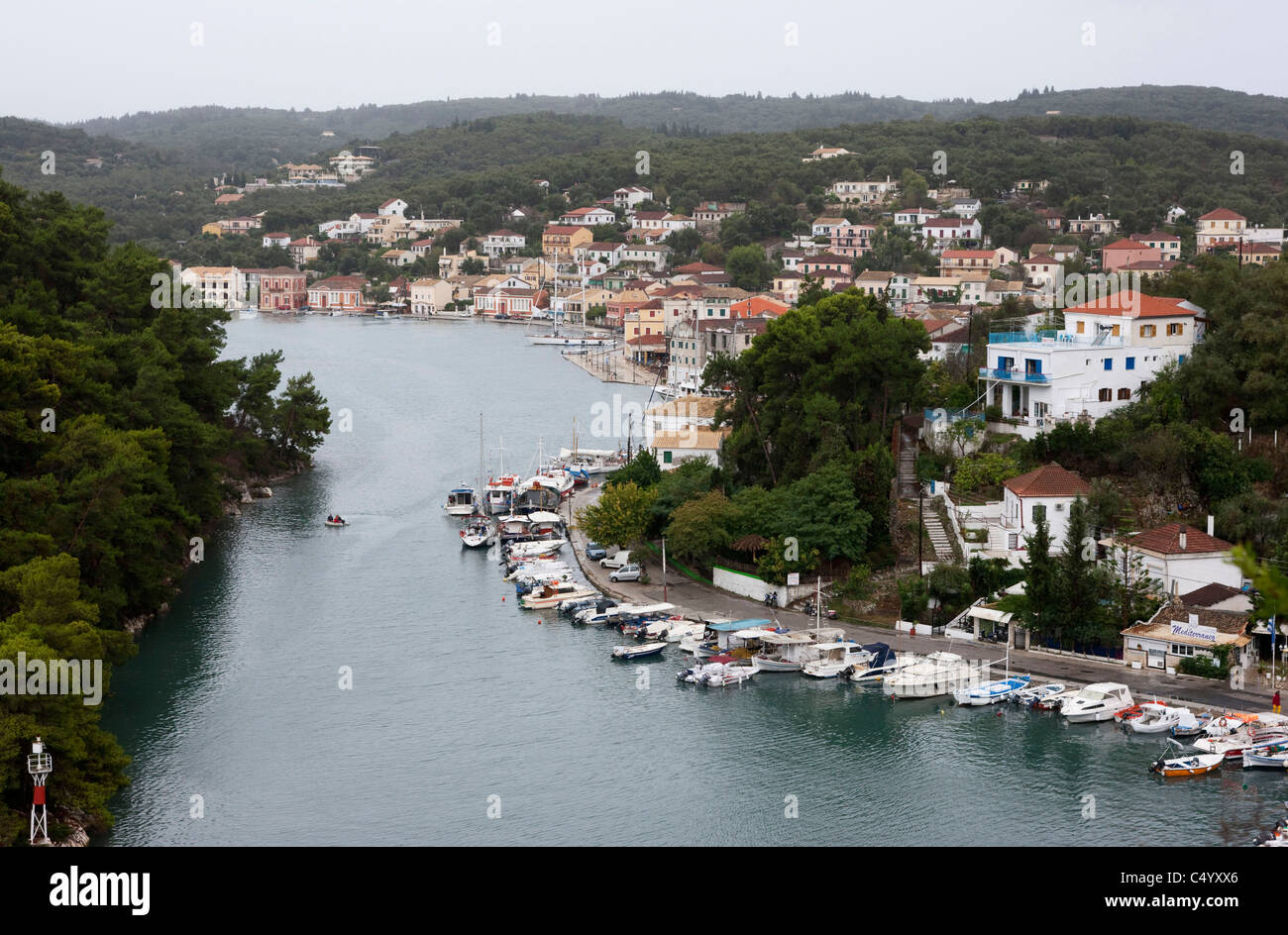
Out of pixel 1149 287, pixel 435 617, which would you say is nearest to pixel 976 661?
pixel 435 617

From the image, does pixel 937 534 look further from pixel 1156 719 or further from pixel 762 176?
pixel 762 176

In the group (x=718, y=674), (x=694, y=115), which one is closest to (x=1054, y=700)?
(x=718, y=674)

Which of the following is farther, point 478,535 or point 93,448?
point 478,535

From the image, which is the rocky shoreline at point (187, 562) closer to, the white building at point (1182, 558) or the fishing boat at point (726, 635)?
the fishing boat at point (726, 635)

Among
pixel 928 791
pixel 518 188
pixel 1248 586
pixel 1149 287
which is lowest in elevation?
pixel 928 791

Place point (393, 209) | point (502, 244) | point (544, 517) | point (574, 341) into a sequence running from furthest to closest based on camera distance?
point (393, 209) < point (502, 244) < point (574, 341) < point (544, 517)

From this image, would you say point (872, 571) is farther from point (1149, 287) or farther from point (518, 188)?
point (518, 188)

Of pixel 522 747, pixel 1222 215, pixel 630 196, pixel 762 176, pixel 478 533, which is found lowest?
pixel 522 747
